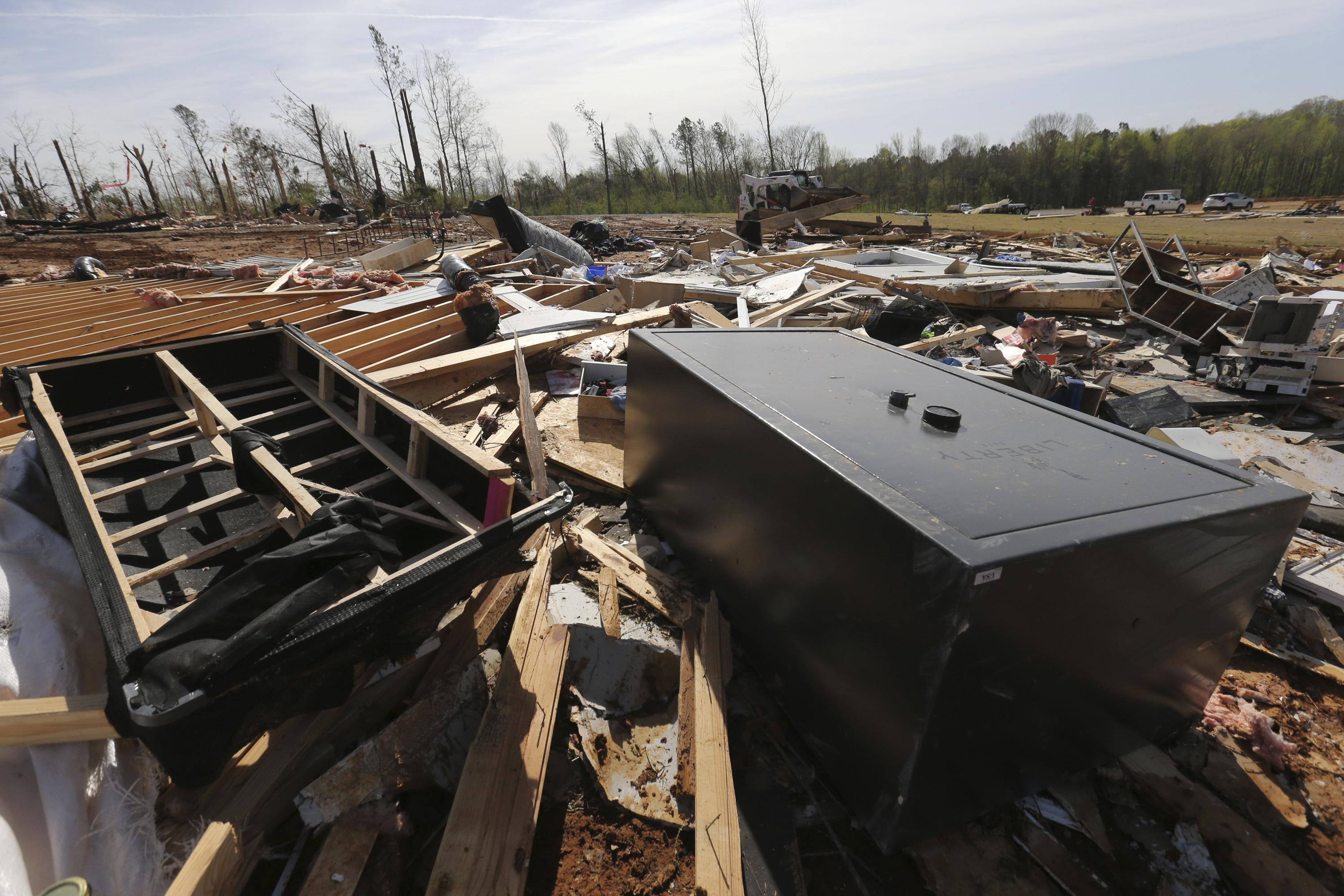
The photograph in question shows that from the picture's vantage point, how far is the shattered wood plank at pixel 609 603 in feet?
8.97

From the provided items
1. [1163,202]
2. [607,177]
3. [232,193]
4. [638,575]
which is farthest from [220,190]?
[1163,202]

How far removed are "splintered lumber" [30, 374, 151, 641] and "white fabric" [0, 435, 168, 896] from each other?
0.82ft

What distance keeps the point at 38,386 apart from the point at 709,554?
148 inches

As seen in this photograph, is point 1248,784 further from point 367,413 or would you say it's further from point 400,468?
point 367,413

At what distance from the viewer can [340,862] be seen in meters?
1.79

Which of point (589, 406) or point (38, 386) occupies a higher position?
point (38, 386)

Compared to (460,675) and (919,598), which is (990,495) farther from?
(460,675)

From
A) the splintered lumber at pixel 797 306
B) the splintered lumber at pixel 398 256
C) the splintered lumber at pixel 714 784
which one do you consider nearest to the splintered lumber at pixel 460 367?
the splintered lumber at pixel 797 306

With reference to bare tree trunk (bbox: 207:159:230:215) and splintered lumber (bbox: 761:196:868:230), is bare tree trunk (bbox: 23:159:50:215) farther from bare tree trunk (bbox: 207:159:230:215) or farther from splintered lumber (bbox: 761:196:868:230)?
splintered lumber (bbox: 761:196:868:230)

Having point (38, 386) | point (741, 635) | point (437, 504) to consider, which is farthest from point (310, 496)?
point (38, 386)

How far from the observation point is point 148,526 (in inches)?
101

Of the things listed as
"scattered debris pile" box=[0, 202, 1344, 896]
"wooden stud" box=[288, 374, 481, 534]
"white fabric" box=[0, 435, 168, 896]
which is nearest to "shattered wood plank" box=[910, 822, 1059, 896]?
"scattered debris pile" box=[0, 202, 1344, 896]

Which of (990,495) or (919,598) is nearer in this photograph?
(919,598)

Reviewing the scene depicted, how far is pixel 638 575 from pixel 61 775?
2.11m
